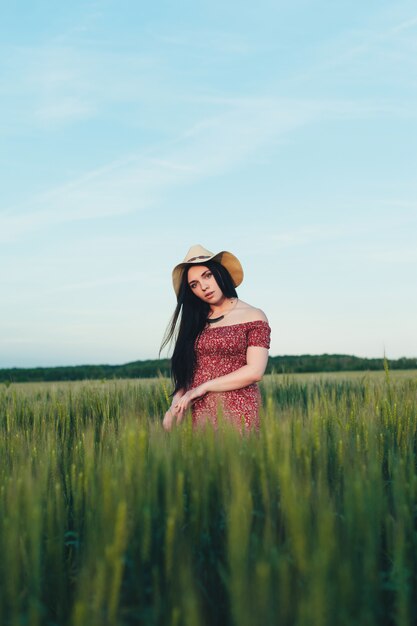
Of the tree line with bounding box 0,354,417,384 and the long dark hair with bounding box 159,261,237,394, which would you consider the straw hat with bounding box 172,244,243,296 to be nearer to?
the long dark hair with bounding box 159,261,237,394

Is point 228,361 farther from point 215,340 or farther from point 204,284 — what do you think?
point 204,284

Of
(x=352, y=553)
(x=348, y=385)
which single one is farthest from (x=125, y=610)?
(x=348, y=385)

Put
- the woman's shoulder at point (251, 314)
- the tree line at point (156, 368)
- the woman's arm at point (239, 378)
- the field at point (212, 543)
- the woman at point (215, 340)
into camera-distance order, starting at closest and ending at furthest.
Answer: the field at point (212, 543) → the woman's arm at point (239, 378) → the woman at point (215, 340) → the woman's shoulder at point (251, 314) → the tree line at point (156, 368)

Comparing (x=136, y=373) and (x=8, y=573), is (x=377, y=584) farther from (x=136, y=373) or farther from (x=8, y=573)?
(x=136, y=373)

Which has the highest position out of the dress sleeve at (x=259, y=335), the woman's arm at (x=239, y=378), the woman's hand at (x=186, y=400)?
the dress sleeve at (x=259, y=335)

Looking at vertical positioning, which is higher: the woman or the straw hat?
the straw hat

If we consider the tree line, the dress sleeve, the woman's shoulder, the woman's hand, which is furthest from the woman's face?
the tree line

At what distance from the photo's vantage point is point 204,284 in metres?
3.98

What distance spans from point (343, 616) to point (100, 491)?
0.79 m

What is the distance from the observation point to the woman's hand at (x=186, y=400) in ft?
11.9

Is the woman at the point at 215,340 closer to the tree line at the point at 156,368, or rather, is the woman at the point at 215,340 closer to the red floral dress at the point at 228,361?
the red floral dress at the point at 228,361

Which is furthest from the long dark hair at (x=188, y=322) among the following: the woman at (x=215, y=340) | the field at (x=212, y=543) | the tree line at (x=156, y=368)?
the tree line at (x=156, y=368)

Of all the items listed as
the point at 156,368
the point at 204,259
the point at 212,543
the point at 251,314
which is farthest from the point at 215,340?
the point at 156,368

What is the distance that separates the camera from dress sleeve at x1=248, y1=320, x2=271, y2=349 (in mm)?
3912
